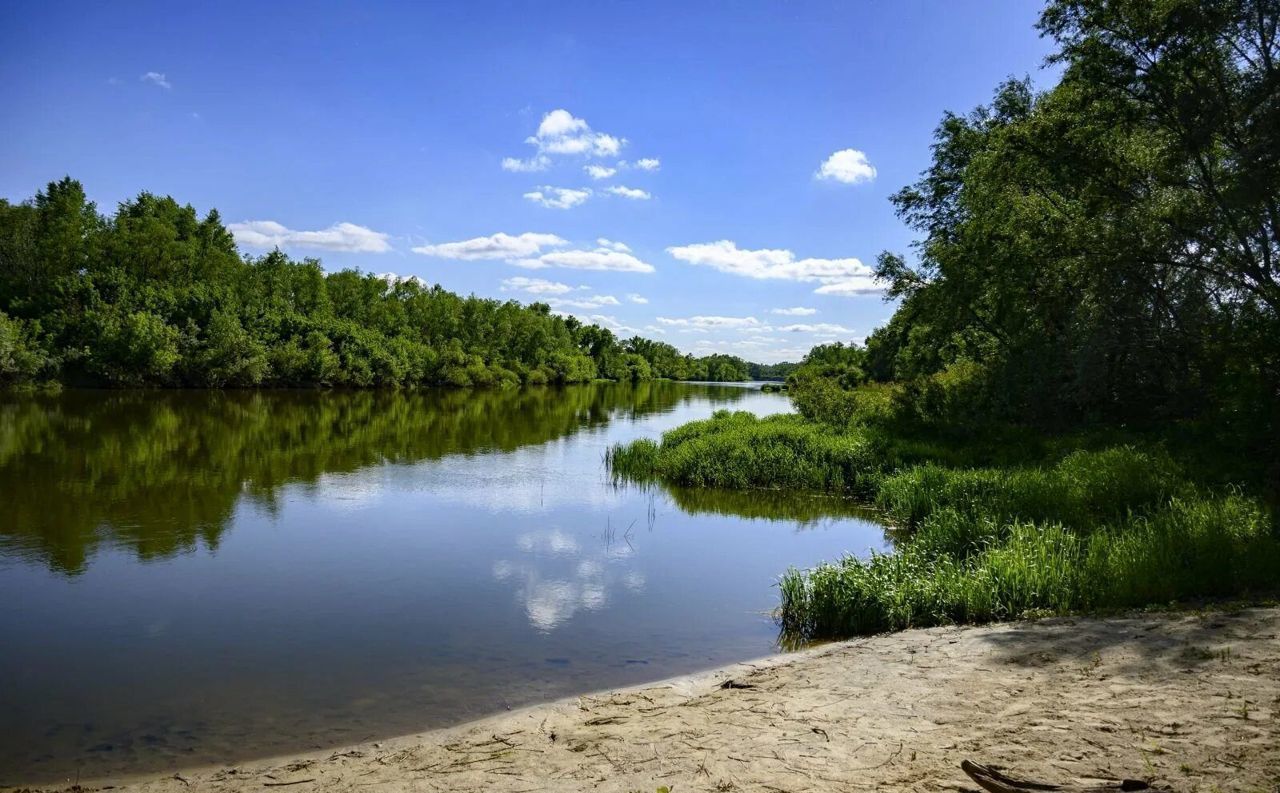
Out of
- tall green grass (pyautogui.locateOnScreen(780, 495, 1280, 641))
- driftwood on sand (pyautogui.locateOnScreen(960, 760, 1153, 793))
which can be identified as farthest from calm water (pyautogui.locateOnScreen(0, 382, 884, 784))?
driftwood on sand (pyautogui.locateOnScreen(960, 760, 1153, 793))

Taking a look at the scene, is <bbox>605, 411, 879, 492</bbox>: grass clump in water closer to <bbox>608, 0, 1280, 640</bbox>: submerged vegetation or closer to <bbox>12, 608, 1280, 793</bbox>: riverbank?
<bbox>608, 0, 1280, 640</bbox>: submerged vegetation

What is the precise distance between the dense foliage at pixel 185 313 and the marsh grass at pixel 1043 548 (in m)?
58.6

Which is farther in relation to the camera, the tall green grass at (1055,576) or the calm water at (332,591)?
the tall green grass at (1055,576)

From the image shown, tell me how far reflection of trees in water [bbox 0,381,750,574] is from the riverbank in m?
10.4

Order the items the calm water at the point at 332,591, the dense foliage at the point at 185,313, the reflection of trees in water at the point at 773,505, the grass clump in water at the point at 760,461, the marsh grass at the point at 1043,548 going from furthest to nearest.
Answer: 1. the dense foliage at the point at 185,313
2. the grass clump in water at the point at 760,461
3. the reflection of trees in water at the point at 773,505
4. the marsh grass at the point at 1043,548
5. the calm water at the point at 332,591

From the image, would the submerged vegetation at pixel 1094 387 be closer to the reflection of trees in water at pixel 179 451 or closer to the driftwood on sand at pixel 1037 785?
the driftwood on sand at pixel 1037 785

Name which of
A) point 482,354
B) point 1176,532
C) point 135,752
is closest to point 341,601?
point 135,752

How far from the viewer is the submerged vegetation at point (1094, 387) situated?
405 inches

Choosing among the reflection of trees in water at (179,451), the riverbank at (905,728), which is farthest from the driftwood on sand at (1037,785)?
the reflection of trees in water at (179,451)

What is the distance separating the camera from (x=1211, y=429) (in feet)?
57.2

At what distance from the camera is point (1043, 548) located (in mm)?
10539

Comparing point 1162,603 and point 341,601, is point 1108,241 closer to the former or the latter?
point 1162,603

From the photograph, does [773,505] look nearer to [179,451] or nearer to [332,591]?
[332,591]

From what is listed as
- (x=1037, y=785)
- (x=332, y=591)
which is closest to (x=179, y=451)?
(x=332, y=591)
